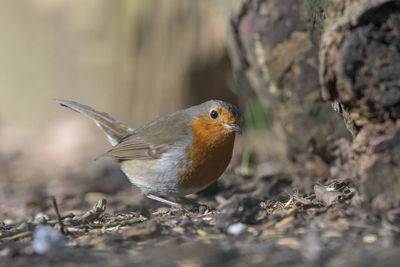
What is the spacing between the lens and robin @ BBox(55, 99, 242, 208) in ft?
14.5

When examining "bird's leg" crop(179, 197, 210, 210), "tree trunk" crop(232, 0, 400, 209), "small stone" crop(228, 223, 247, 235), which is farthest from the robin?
"small stone" crop(228, 223, 247, 235)

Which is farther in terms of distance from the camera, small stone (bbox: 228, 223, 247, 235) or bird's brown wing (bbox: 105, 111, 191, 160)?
bird's brown wing (bbox: 105, 111, 191, 160)

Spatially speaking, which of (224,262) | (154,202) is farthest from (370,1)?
(154,202)

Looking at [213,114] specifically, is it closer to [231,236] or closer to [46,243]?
[231,236]

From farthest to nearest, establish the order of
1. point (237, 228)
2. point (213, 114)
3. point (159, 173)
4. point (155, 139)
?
1. point (155, 139)
2. point (159, 173)
3. point (213, 114)
4. point (237, 228)

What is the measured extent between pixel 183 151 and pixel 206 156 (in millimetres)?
199

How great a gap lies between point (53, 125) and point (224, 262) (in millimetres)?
6362

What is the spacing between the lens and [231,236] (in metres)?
3.18

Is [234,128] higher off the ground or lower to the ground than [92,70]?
lower

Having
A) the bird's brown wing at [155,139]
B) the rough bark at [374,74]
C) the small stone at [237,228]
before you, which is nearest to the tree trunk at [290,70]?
the bird's brown wing at [155,139]

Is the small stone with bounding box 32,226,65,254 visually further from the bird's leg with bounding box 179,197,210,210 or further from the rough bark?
the rough bark

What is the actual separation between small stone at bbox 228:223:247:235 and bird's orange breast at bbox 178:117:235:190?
1.13 meters

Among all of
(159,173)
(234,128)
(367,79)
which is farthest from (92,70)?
(367,79)

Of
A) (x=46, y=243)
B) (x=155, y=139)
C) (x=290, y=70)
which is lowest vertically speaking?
(x=46, y=243)
